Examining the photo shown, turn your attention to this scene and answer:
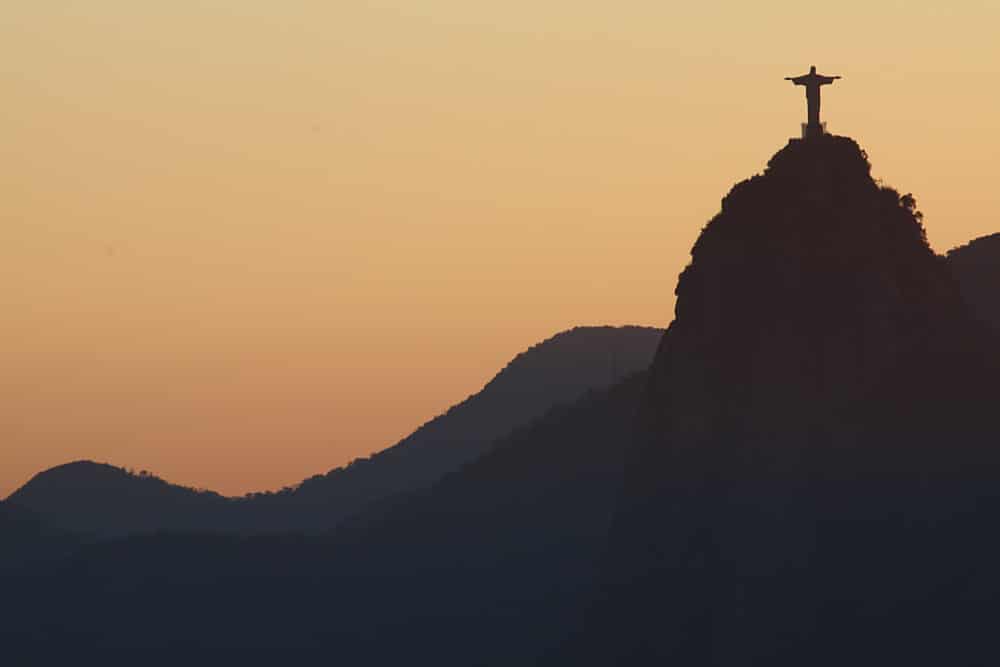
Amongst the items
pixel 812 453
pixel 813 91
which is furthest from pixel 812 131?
pixel 812 453

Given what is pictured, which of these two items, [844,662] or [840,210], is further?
[840,210]

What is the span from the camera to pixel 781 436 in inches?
6393

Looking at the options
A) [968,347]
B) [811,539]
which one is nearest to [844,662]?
[811,539]

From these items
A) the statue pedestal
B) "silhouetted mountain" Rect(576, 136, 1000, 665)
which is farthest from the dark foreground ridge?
the statue pedestal

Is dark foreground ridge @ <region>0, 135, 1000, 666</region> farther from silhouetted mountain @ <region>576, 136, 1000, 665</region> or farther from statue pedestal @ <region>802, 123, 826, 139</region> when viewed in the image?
statue pedestal @ <region>802, 123, 826, 139</region>

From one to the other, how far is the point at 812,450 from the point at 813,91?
19.5 meters

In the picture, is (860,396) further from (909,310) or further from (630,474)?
(630,474)

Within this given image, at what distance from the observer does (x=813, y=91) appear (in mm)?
161625

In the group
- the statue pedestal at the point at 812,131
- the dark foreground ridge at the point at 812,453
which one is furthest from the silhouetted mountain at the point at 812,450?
the statue pedestal at the point at 812,131

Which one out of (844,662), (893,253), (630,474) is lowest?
(844,662)

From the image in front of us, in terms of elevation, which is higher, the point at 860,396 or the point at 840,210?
the point at 840,210

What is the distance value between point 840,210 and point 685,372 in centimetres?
1323

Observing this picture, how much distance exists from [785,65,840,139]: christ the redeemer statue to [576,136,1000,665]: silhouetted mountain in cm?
69

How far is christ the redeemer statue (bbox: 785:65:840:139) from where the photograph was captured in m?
158
